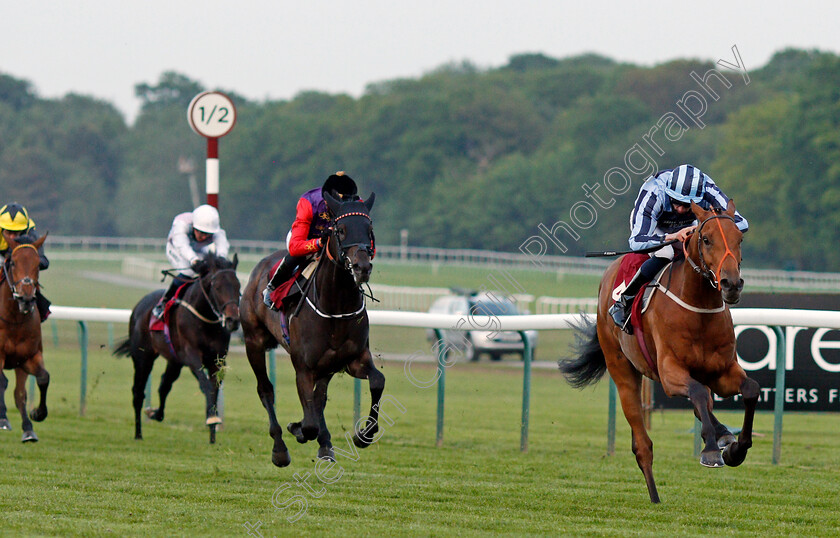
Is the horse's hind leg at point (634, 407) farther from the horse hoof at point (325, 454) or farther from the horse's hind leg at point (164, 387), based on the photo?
the horse's hind leg at point (164, 387)

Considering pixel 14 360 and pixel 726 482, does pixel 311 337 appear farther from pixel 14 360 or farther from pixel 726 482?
pixel 14 360

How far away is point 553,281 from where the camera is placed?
30.1 meters

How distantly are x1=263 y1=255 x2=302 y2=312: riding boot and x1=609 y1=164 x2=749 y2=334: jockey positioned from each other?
1.90 meters

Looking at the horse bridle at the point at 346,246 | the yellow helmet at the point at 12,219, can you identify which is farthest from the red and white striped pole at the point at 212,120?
the horse bridle at the point at 346,246

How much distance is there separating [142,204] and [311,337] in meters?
64.1

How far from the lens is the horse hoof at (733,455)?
5656 millimetres

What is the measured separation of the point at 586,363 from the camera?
753 centimetres

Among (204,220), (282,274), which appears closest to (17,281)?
(204,220)

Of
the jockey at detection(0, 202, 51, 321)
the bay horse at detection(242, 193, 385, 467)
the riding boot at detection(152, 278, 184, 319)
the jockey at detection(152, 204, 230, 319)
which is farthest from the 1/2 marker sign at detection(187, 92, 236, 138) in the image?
the bay horse at detection(242, 193, 385, 467)

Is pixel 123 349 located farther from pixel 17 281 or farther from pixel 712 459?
pixel 712 459

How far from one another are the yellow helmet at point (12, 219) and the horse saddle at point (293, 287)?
9.08ft

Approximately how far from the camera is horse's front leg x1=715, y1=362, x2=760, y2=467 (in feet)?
18.6

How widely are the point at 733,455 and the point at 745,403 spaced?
0.26 meters

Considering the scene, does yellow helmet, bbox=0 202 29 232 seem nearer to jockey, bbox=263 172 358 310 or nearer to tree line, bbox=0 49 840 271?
jockey, bbox=263 172 358 310
